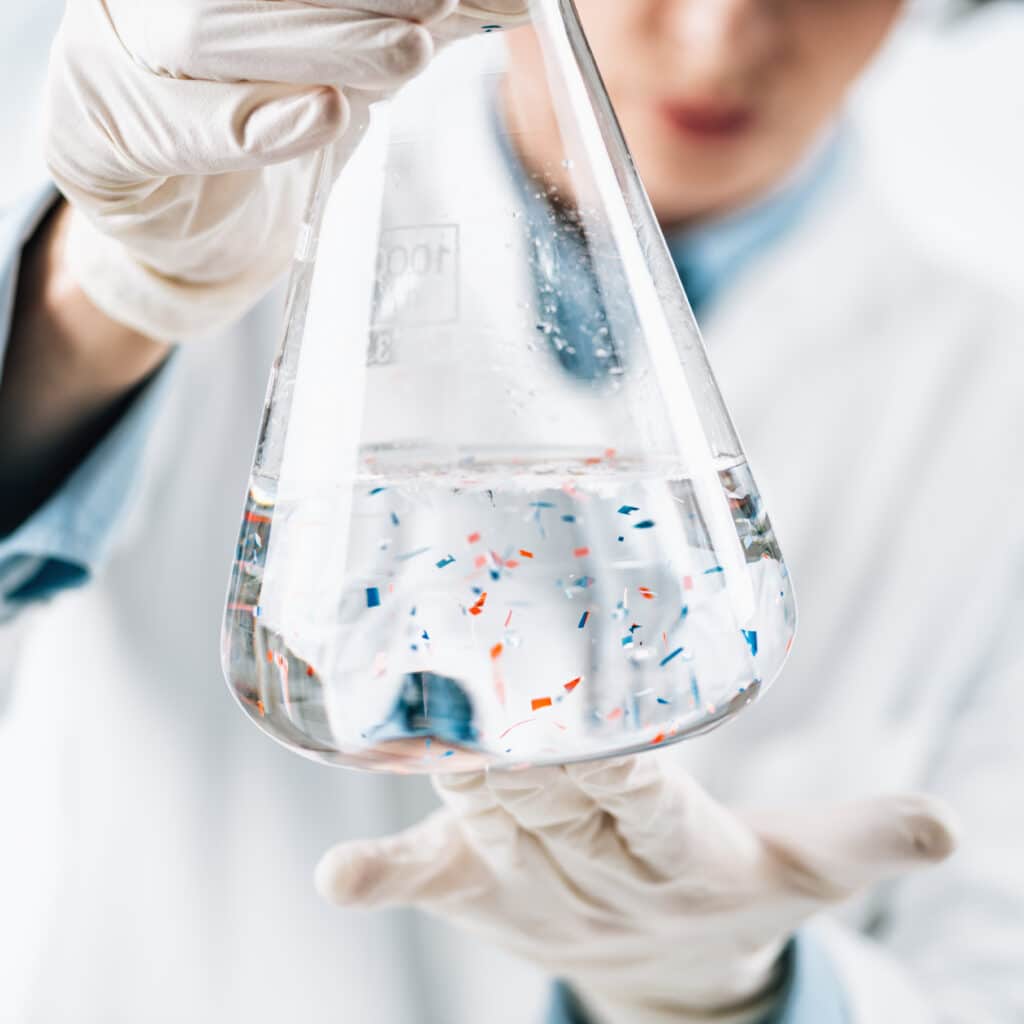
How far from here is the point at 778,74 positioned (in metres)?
1.16

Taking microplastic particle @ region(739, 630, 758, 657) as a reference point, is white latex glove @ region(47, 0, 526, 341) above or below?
above

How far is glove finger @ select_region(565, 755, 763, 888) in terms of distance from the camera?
54cm

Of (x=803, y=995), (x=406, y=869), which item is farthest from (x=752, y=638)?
(x=803, y=995)

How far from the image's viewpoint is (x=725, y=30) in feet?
3.59

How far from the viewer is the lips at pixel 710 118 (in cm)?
116

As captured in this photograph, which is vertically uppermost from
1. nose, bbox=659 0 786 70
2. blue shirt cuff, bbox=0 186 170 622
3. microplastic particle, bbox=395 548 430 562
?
microplastic particle, bbox=395 548 430 562

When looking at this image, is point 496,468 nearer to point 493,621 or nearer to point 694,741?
point 493,621

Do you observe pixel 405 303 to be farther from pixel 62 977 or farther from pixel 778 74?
pixel 62 977

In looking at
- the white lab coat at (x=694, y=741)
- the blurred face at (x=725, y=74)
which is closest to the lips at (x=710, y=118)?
the blurred face at (x=725, y=74)

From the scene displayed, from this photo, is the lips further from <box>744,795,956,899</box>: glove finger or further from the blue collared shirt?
<box>744,795,956,899</box>: glove finger

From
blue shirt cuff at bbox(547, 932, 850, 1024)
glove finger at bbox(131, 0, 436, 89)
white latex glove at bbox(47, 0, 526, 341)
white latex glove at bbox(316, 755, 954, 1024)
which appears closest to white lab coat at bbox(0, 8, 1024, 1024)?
blue shirt cuff at bbox(547, 932, 850, 1024)

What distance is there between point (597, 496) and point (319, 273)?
153 millimetres

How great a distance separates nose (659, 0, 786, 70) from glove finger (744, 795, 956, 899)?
761 millimetres

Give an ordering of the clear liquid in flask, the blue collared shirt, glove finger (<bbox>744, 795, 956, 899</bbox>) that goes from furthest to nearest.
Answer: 1. the blue collared shirt
2. glove finger (<bbox>744, 795, 956, 899</bbox>)
3. the clear liquid in flask
